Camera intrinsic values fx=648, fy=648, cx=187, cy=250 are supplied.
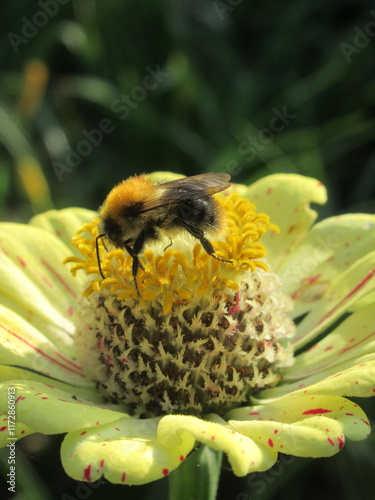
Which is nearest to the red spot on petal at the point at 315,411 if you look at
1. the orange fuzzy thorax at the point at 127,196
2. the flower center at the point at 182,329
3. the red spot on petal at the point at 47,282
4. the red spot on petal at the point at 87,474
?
the flower center at the point at 182,329

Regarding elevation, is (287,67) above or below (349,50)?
below

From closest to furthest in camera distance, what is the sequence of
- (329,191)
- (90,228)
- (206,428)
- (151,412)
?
(206,428)
(151,412)
(90,228)
(329,191)

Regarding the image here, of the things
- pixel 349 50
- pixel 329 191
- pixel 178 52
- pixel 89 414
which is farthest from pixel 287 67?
pixel 89 414

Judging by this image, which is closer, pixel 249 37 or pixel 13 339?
pixel 13 339

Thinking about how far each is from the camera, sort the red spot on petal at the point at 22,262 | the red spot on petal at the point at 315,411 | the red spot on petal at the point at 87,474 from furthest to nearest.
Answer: the red spot on petal at the point at 22,262 → the red spot on petal at the point at 315,411 → the red spot on petal at the point at 87,474

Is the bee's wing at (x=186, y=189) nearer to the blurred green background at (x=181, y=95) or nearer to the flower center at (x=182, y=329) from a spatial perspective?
the flower center at (x=182, y=329)

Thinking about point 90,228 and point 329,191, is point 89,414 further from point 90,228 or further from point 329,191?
point 329,191

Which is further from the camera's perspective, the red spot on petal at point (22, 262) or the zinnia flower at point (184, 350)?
the red spot on petal at point (22, 262)
